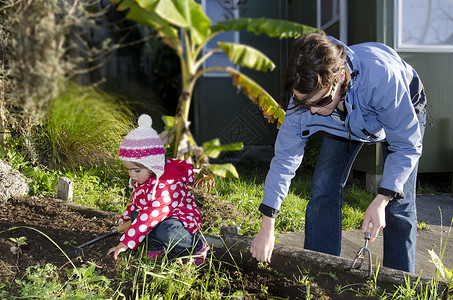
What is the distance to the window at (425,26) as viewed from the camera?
5.12 metres

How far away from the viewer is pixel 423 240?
3.46 metres

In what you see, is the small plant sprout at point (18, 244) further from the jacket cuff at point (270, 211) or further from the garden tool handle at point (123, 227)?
the jacket cuff at point (270, 211)

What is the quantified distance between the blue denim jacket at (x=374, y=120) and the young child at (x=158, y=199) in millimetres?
509

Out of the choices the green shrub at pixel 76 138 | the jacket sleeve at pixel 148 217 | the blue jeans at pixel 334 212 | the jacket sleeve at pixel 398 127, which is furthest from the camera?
the green shrub at pixel 76 138

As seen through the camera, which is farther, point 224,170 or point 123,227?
point 224,170

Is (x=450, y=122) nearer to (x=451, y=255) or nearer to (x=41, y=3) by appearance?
(x=451, y=255)

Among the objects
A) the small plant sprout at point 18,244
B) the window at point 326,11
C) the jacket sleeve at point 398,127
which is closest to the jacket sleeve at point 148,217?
the small plant sprout at point 18,244

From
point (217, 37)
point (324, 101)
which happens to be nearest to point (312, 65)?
point (324, 101)

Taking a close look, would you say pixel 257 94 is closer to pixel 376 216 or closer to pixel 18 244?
pixel 376 216

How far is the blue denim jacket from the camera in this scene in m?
1.75

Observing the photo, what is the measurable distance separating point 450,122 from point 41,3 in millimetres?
5440

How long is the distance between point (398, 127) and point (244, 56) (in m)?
1.22

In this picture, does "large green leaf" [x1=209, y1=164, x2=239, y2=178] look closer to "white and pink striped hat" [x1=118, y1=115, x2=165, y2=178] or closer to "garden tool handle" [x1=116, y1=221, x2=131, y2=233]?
"white and pink striped hat" [x1=118, y1=115, x2=165, y2=178]

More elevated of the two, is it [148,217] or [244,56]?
[244,56]
